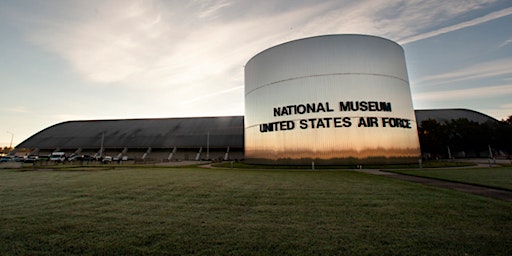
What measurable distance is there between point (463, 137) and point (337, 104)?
39.1 m

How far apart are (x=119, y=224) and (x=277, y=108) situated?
78.4ft

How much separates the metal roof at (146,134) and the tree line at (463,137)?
39.1m

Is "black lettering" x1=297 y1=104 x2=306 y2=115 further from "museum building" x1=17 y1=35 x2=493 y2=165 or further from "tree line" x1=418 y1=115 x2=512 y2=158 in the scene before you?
"tree line" x1=418 y1=115 x2=512 y2=158

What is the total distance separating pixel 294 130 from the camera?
25.8 m

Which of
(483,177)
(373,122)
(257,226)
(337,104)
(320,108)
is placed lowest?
(257,226)

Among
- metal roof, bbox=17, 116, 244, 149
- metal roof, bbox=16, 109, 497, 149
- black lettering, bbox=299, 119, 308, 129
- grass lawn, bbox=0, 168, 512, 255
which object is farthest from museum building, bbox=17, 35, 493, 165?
metal roof, bbox=16, 109, 497, 149

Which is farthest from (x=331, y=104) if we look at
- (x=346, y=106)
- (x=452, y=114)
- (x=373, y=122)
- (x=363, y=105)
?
Answer: (x=452, y=114)

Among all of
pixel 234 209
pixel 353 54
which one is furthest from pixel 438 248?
pixel 353 54

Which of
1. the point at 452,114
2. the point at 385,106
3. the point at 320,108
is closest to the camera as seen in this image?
the point at 320,108

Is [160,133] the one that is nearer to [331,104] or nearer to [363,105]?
[331,104]

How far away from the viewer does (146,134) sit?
6106 cm

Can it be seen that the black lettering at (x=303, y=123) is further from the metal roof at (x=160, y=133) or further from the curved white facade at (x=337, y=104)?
the metal roof at (x=160, y=133)

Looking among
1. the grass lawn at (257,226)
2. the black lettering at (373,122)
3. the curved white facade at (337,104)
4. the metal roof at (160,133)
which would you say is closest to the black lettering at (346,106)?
the curved white facade at (337,104)

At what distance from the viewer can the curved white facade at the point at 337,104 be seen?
2441 cm
